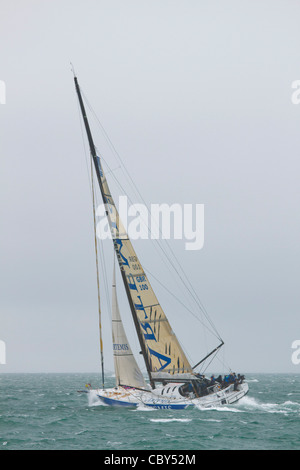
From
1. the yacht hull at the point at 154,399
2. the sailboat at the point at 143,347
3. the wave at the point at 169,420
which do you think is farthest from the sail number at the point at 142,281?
the wave at the point at 169,420

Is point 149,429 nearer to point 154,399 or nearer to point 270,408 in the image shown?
point 154,399

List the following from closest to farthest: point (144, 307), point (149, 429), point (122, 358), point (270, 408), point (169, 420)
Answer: point (149, 429), point (169, 420), point (144, 307), point (122, 358), point (270, 408)

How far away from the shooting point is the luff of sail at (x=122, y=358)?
40781 millimetres

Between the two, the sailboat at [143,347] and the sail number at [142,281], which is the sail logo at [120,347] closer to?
the sailboat at [143,347]

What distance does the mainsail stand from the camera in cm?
4022

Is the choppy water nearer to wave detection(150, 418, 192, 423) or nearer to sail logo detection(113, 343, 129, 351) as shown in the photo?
wave detection(150, 418, 192, 423)

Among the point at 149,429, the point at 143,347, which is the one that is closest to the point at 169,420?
the point at 149,429

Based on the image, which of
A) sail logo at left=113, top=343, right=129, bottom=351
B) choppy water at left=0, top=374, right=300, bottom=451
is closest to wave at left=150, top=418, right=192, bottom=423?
choppy water at left=0, top=374, right=300, bottom=451

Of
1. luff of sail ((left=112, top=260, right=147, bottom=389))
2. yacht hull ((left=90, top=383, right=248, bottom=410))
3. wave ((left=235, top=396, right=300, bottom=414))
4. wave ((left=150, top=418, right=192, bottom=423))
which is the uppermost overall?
luff of sail ((left=112, top=260, right=147, bottom=389))

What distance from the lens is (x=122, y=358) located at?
134ft

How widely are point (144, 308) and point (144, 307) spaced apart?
6 centimetres

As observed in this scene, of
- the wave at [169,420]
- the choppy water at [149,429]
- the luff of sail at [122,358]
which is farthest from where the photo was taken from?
the luff of sail at [122,358]
